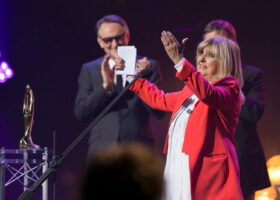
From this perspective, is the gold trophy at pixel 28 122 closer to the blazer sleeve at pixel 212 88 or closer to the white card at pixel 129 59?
the white card at pixel 129 59

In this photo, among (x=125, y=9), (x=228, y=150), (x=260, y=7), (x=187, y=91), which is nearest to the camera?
(x=228, y=150)

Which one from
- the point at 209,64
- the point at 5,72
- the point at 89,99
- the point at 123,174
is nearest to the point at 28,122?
the point at 89,99

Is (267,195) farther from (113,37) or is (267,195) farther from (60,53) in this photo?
(60,53)

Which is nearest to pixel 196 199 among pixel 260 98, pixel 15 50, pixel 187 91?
pixel 187 91

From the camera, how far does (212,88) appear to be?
6.78 feet

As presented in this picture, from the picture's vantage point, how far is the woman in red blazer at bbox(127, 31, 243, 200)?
2096 millimetres

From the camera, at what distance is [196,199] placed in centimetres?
213

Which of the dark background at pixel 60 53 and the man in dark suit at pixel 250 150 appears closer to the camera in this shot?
the man in dark suit at pixel 250 150

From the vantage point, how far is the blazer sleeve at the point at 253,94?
290 centimetres

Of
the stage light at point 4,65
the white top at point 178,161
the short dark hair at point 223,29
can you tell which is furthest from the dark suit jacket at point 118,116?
the stage light at point 4,65

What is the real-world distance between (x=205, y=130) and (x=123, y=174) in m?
1.43

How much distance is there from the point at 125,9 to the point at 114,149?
1701 millimetres

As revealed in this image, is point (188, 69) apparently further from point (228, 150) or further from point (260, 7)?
point (260, 7)

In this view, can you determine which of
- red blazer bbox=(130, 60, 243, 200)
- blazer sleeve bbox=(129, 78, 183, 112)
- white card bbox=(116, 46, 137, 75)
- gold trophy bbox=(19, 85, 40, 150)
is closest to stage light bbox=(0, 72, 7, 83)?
gold trophy bbox=(19, 85, 40, 150)
